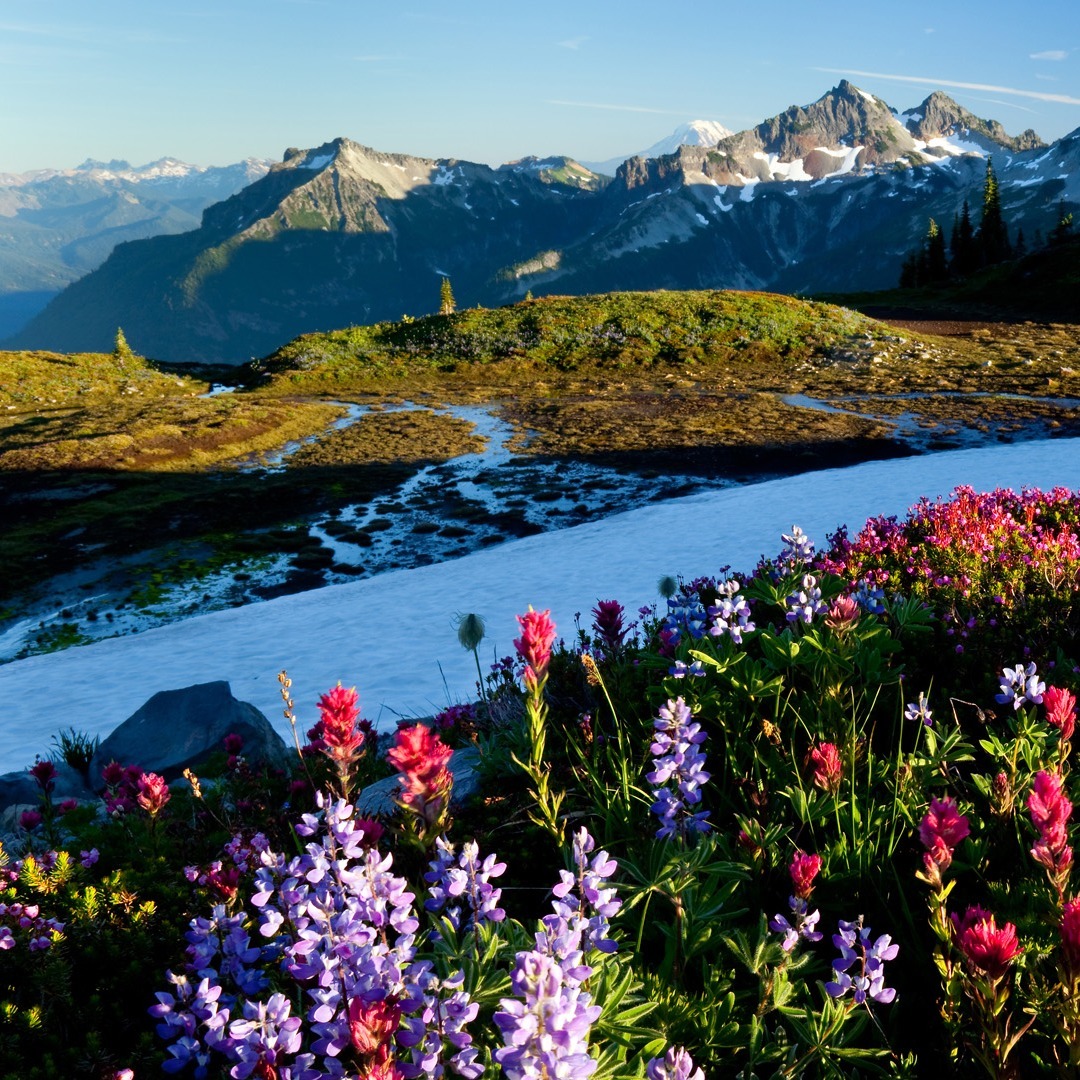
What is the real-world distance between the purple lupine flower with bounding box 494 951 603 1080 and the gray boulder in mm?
6214

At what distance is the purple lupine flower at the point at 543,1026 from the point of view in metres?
1.38

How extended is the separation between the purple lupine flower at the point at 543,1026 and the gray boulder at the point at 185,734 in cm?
621

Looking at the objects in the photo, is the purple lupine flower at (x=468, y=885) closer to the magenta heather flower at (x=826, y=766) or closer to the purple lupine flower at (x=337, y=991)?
the purple lupine flower at (x=337, y=991)

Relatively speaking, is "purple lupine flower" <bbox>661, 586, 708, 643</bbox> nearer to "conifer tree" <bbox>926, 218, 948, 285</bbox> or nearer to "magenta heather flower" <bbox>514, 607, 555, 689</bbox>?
"magenta heather flower" <bbox>514, 607, 555, 689</bbox>

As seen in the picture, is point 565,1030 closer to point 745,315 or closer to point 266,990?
point 266,990

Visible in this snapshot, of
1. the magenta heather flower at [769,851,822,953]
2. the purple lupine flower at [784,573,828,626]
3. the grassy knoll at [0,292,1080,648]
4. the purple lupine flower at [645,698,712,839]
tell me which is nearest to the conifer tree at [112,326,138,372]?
the grassy knoll at [0,292,1080,648]

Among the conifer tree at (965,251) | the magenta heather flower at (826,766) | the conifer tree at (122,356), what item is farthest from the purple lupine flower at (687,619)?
the conifer tree at (965,251)

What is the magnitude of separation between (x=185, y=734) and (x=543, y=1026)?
7297mm

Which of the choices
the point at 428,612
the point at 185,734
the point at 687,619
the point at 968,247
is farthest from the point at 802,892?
the point at 968,247

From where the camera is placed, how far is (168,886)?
3.95 meters

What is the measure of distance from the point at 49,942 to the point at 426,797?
6.82ft

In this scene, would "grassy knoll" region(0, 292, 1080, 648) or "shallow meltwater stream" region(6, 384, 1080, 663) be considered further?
"grassy knoll" region(0, 292, 1080, 648)

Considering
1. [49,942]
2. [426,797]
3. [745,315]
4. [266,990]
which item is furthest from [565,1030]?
[745,315]

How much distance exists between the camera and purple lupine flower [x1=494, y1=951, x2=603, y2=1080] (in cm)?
138
